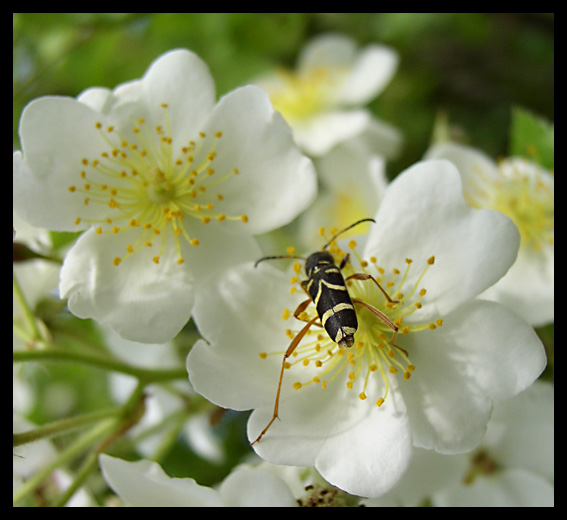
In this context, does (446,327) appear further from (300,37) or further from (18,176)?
(300,37)

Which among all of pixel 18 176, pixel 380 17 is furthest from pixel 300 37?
pixel 18 176

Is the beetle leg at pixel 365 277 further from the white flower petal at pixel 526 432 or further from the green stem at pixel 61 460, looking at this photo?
the green stem at pixel 61 460

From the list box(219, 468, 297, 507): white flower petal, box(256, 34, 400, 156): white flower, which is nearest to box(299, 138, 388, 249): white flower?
box(256, 34, 400, 156): white flower

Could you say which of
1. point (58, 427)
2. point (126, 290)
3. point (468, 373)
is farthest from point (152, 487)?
point (468, 373)

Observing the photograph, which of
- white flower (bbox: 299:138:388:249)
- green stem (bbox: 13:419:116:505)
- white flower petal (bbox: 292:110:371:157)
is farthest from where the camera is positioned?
white flower petal (bbox: 292:110:371:157)

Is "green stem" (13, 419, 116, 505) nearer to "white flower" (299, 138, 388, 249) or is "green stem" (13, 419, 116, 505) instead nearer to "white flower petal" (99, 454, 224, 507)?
"white flower petal" (99, 454, 224, 507)

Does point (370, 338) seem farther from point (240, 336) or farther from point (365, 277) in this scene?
point (240, 336)
